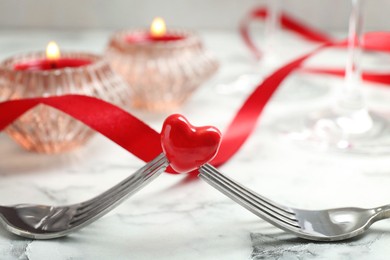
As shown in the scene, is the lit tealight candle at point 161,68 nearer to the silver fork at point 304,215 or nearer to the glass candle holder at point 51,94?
the glass candle holder at point 51,94

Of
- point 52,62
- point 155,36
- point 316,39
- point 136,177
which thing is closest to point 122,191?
point 136,177

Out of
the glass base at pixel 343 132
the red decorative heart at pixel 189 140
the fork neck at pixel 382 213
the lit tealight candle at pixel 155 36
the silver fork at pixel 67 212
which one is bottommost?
the silver fork at pixel 67 212

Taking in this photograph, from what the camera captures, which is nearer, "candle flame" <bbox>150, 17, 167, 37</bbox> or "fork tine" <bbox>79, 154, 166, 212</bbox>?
"fork tine" <bbox>79, 154, 166, 212</bbox>

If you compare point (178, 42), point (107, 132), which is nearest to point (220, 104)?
point (178, 42)

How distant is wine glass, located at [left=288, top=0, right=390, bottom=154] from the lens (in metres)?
0.56

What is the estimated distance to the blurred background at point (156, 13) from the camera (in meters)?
1.03

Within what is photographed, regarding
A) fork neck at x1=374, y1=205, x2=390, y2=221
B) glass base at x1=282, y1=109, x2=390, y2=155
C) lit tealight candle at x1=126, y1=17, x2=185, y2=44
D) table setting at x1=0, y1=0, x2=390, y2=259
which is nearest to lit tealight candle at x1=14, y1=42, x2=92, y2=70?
table setting at x1=0, y1=0, x2=390, y2=259

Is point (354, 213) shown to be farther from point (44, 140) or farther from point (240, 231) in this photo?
point (44, 140)

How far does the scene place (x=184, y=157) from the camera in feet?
1.26

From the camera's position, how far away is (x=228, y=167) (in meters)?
0.52

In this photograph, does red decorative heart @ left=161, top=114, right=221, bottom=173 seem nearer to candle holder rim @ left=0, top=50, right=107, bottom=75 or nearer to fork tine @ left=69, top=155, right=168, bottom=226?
fork tine @ left=69, top=155, right=168, bottom=226

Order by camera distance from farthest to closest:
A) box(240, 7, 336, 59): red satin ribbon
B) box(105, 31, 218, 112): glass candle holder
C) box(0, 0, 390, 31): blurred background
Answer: box(0, 0, 390, 31): blurred background
box(240, 7, 336, 59): red satin ribbon
box(105, 31, 218, 112): glass candle holder

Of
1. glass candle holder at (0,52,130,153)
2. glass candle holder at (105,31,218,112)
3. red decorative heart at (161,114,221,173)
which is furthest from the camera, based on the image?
glass candle holder at (105,31,218,112)

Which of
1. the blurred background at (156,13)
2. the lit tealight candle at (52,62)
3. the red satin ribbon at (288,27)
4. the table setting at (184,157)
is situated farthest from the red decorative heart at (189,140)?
the blurred background at (156,13)
